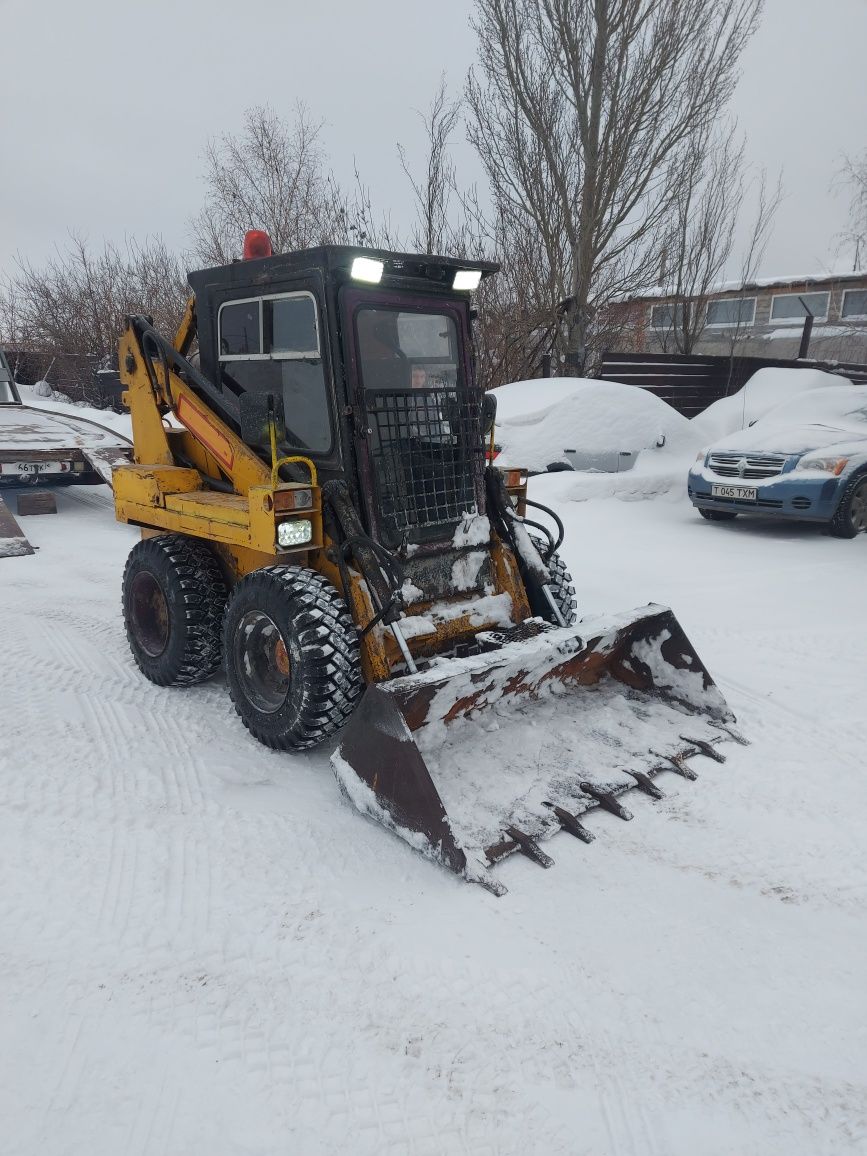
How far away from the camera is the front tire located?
827cm

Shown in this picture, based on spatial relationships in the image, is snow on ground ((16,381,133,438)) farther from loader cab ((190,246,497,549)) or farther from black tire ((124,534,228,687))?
loader cab ((190,246,497,549))

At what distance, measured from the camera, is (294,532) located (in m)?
3.29

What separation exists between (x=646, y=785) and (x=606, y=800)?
0.22m

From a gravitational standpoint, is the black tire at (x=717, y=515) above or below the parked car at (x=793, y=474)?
below

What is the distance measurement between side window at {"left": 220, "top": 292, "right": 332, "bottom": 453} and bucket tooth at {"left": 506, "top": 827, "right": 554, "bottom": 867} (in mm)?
1808

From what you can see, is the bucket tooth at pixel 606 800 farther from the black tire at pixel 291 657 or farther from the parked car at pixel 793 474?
the parked car at pixel 793 474

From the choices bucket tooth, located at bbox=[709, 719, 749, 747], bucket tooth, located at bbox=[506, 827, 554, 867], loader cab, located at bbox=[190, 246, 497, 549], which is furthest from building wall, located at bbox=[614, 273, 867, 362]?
bucket tooth, located at bbox=[506, 827, 554, 867]

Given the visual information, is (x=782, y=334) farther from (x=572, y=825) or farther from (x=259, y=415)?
(x=572, y=825)

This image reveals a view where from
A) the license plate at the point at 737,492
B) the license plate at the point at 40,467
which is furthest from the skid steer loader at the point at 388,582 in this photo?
the license plate at the point at 40,467

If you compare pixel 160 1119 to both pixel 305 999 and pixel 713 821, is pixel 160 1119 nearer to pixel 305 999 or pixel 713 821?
pixel 305 999

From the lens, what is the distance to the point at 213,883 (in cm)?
263

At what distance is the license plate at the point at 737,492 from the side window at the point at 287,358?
5509 mm

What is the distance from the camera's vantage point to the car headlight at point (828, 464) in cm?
732

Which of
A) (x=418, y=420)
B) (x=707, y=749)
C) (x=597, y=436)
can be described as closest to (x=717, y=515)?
(x=597, y=436)
